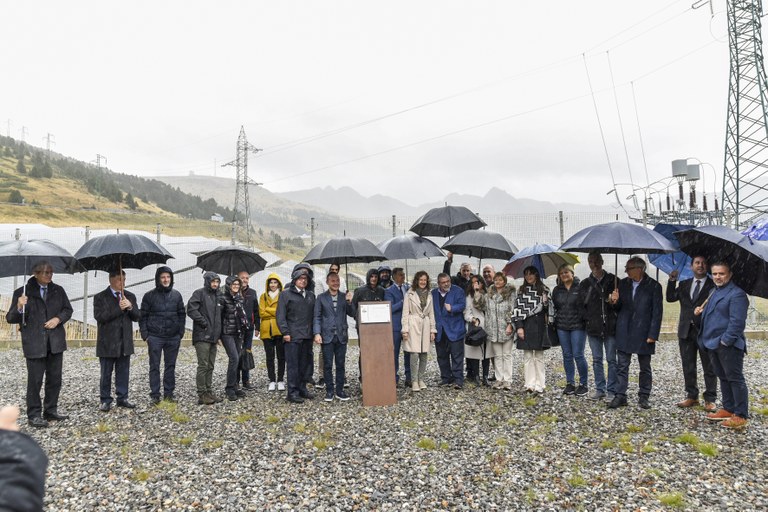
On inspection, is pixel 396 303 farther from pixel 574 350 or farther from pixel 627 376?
pixel 627 376

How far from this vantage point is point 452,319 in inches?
311

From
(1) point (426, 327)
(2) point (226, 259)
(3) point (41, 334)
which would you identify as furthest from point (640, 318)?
(3) point (41, 334)

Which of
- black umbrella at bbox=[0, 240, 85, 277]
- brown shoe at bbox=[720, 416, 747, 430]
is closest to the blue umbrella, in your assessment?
brown shoe at bbox=[720, 416, 747, 430]

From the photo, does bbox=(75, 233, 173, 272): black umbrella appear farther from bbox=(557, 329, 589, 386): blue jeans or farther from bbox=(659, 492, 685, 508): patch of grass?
bbox=(659, 492, 685, 508): patch of grass

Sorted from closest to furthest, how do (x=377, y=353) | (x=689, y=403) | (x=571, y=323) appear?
(x=689, y=403)
(x=571, y=323)
(x=377, y=353)

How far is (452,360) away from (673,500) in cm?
419

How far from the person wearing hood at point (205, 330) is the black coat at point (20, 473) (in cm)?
580

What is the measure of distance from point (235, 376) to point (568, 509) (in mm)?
5303

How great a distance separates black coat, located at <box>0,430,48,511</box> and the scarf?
680 centimetres

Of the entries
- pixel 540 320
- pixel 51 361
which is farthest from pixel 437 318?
pixel 51 361

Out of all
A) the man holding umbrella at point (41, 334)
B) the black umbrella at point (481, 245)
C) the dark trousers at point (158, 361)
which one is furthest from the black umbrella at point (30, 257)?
the black umbrella at point (481, 245)

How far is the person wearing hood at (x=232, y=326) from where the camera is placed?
24.2 feet

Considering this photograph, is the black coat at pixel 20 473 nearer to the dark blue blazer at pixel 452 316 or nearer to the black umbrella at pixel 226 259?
the dark blue blazer at pixel 452 316

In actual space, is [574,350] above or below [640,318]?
below
